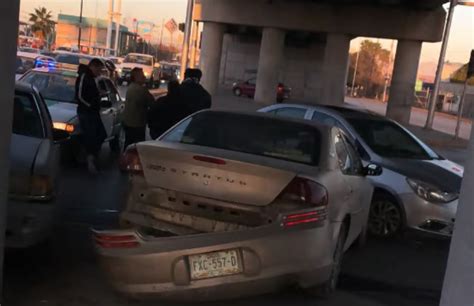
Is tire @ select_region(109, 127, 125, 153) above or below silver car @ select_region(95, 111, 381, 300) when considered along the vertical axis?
below

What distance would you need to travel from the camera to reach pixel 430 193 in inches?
283

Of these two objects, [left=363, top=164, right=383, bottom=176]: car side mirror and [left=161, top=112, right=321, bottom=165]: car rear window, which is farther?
[left=363, top=164, right=383, bottom=176]: car side mirror

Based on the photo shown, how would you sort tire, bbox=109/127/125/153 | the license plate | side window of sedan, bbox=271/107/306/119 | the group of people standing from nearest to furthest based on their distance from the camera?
the license plate, side window of sedan, bbox=271/107/306/119, the group of people standing, tire, bbox=109/127/125/153

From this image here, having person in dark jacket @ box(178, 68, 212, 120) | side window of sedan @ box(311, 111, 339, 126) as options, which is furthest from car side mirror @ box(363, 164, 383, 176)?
person in dark jacket @ box(178, 68, 212, 120)

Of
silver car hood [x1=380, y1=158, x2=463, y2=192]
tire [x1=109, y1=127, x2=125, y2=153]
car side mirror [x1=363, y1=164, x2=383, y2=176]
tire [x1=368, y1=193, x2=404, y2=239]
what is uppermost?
car side mirror [x1=363, y1=164, x2=383, y2=176]

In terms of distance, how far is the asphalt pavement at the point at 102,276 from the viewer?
4.69 meters

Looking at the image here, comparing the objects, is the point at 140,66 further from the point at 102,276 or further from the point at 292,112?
the point at 102,276

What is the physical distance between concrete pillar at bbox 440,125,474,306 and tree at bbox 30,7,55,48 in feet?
303

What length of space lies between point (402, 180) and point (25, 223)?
14.5 ft

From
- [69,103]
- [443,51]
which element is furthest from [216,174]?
[443,51]

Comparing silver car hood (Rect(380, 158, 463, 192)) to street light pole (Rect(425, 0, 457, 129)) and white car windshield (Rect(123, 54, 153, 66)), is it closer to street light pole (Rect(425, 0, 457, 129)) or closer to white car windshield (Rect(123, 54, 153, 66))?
street light pole (Rect(425, 0, 457, 129))

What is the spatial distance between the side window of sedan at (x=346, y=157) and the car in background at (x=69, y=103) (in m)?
5.16

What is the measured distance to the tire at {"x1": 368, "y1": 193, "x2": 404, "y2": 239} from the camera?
24.4 ft

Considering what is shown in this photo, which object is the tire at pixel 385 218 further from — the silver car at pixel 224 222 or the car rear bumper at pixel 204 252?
the car rear bumper at pixel 204 252
